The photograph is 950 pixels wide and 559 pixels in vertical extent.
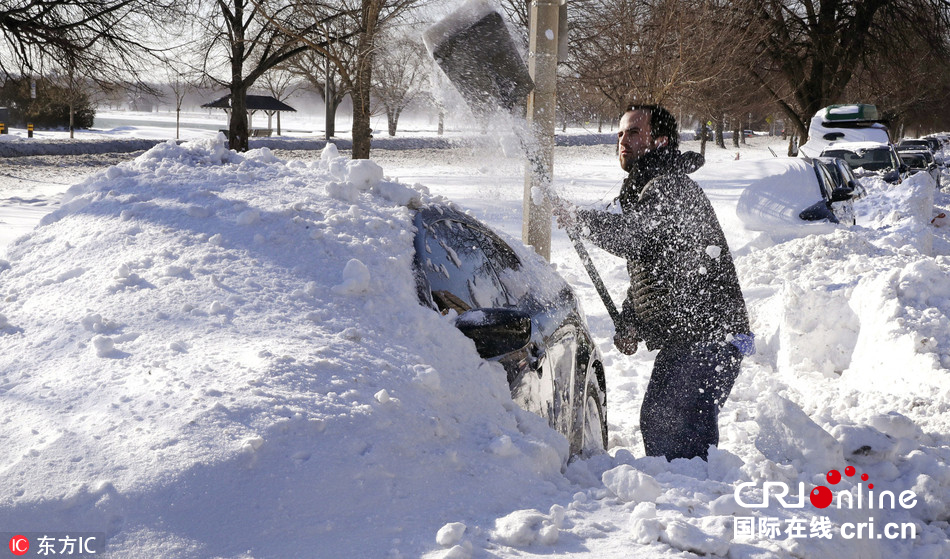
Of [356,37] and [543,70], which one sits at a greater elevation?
[356,37]

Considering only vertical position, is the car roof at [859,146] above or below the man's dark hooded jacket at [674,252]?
above

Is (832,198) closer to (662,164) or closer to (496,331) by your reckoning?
(662,164)

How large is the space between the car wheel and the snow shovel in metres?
1.20

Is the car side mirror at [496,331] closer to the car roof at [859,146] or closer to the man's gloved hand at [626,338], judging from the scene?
the man's gloved hand at [626,338]

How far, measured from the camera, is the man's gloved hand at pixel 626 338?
3.63 metres

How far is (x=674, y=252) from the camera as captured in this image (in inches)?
131

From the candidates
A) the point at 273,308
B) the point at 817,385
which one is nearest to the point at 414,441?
the point at 273,308

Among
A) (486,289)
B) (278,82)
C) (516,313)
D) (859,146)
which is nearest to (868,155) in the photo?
(859,146)

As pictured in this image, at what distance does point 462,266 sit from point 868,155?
17034 millimetres

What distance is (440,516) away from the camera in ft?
6.55

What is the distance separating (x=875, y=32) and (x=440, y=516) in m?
26.1

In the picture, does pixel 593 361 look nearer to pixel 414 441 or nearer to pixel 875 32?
pixel 414 441

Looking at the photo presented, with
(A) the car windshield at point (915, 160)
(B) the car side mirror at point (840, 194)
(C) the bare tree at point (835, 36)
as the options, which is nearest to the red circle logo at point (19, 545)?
(B) the car side mirror at point (840, 194)

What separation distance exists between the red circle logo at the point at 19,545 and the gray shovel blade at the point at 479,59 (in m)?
A: 3.90
